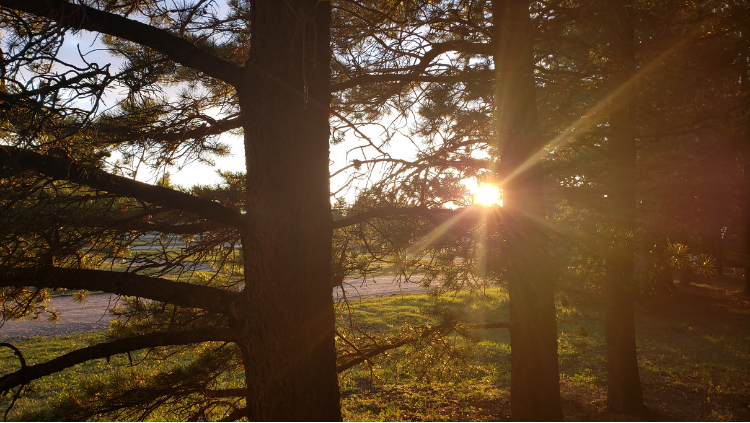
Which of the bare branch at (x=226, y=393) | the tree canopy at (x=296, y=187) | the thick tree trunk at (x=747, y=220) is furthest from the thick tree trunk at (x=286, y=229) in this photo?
the thick tree trunk at (x=747, y=220)

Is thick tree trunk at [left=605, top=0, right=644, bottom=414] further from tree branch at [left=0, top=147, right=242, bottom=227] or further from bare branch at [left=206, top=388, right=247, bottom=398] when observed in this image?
tree branch at [left=0, top=147, right=242, bottom=227]

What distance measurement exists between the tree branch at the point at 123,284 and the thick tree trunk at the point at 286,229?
0.23 meters

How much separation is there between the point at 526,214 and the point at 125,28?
12.0ft

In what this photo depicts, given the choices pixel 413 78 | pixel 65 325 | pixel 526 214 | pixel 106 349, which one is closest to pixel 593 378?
pixel 526 214

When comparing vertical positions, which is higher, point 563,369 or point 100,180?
point 100,180

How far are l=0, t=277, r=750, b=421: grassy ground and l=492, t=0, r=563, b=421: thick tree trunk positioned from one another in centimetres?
75

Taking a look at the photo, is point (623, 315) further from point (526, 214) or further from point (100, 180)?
point (100, 180)

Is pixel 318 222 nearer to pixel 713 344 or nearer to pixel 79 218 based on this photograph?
pixel 79 218

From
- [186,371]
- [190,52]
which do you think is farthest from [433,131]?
[186,371]

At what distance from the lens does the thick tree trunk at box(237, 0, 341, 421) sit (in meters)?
2.34

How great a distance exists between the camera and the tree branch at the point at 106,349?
2094 mm

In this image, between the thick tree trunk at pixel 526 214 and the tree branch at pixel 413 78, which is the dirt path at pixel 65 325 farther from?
the thick tree trunk at pixel 526 214

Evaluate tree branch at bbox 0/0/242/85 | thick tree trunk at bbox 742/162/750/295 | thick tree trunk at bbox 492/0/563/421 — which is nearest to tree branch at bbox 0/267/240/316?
tree branch at bbox 0/0/242/85

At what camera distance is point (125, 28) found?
2.25 meters
